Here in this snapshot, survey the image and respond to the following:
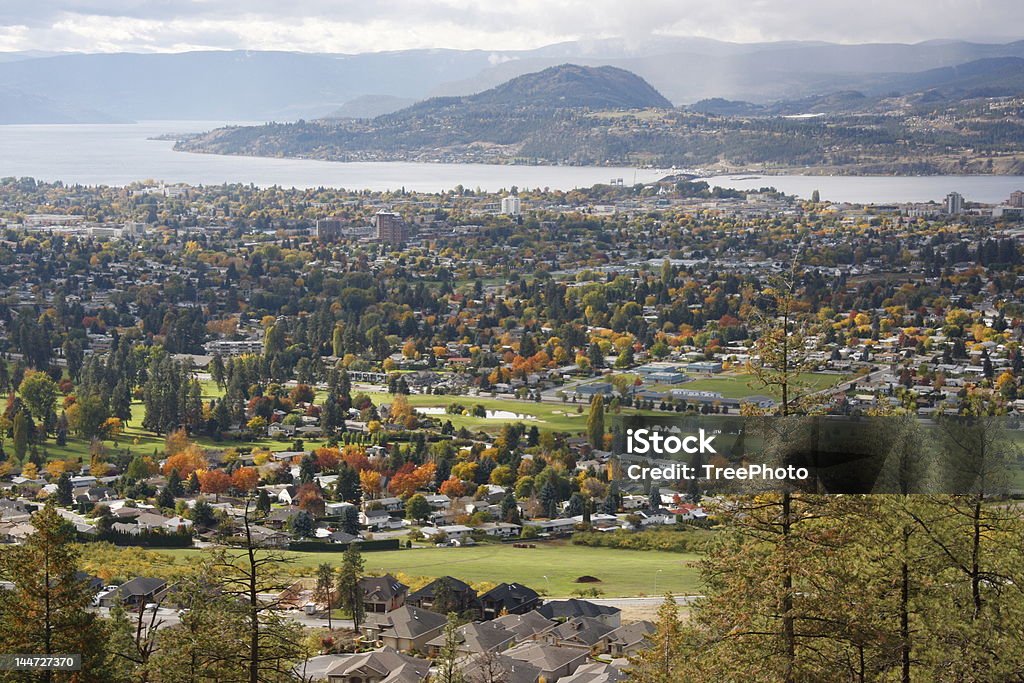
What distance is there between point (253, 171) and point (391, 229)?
41.4 m

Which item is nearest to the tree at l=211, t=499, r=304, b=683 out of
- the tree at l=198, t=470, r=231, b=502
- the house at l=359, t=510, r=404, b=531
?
the house at l=359, t=510, r=404, b=531

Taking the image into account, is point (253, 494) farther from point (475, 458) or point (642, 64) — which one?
point (642, 64)

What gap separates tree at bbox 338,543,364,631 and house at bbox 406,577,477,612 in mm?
497

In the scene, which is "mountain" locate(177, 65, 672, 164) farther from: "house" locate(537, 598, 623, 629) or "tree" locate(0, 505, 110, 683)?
"tree" locate(0, 505, 110, 683)

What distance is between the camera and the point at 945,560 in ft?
21.0

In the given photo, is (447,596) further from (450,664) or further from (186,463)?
(186,463)

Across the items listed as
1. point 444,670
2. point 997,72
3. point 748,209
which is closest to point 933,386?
point 444,670

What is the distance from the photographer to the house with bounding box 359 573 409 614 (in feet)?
42.7

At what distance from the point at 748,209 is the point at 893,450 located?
53383 mm

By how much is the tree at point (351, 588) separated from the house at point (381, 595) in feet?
0.31

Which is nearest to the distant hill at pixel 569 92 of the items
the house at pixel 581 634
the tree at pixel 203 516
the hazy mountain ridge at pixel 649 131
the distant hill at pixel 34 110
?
the hazy mountain ridge at pixel 649 131

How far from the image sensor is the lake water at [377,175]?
68438 millimetres

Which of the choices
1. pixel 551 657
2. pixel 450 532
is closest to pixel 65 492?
pixel 450 532

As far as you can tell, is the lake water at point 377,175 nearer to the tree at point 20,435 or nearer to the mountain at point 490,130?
the mountain at point 490,130
